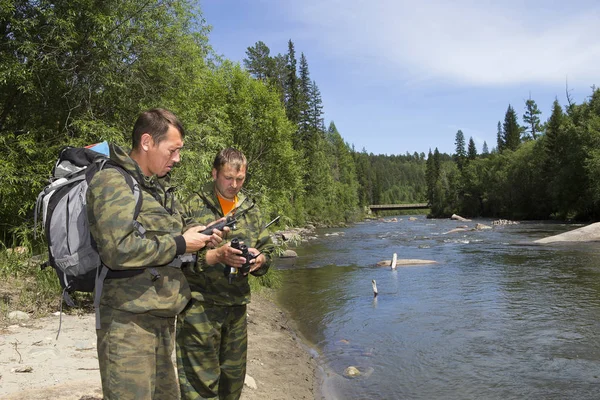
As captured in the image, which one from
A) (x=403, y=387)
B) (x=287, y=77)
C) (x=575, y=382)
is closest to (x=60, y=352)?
(x=403, y=387)

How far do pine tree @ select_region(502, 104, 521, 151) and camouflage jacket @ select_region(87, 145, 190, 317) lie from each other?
286 ft

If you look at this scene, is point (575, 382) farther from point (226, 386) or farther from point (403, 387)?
point (226, 386)

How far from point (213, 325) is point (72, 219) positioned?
1.62 meters

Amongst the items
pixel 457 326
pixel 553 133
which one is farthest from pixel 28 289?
pixel 553 133

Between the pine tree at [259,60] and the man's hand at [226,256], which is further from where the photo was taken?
the pine tree at [259,60]

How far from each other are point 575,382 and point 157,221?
7.53m

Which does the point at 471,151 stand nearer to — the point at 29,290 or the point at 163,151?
the point at 29,290

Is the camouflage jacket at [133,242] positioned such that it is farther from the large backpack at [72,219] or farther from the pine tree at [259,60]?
the pine tree at [259,60]

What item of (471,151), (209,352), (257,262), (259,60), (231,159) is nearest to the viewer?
(209,352)

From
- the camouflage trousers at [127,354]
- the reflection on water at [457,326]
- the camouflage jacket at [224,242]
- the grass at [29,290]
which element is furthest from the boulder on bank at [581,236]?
the camouflage trousers at [127,354]

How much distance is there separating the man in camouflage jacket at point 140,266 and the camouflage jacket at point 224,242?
0.92 meters

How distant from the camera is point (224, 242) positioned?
3.99m

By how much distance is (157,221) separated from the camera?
272 cm

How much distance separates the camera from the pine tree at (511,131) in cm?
8106
